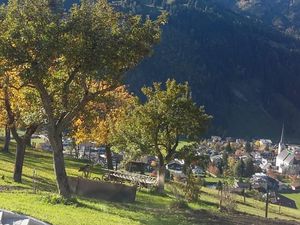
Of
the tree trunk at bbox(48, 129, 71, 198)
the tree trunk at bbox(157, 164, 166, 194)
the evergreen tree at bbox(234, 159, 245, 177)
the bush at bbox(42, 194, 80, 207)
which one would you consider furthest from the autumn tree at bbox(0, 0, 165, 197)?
the evergreen tree at bbox(234, 159, 245, 177)

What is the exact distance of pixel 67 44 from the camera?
2069 centimetres

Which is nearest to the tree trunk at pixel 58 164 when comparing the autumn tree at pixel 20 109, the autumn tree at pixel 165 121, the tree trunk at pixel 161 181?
the autumn tree at pixel 20 109

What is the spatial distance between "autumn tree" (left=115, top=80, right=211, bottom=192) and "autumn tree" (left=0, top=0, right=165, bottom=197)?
16.8 metres

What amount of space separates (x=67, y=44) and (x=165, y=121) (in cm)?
1988

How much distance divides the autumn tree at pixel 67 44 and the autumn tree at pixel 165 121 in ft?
55.2

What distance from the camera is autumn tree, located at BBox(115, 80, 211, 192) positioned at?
130ft

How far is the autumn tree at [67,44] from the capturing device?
2062 cm

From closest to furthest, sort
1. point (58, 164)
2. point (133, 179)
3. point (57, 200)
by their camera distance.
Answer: point (57, 200) < point (58, 164) < point (133, 179)

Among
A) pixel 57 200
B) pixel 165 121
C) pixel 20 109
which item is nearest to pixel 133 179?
pixel 165 121

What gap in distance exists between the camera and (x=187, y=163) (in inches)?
1674

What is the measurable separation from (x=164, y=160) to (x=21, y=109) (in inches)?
576

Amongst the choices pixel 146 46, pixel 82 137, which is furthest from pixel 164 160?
pixel 146 46

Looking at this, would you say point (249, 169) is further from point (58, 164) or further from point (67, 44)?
point (67, 44)

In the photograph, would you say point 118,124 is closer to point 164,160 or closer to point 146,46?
point 164,160
